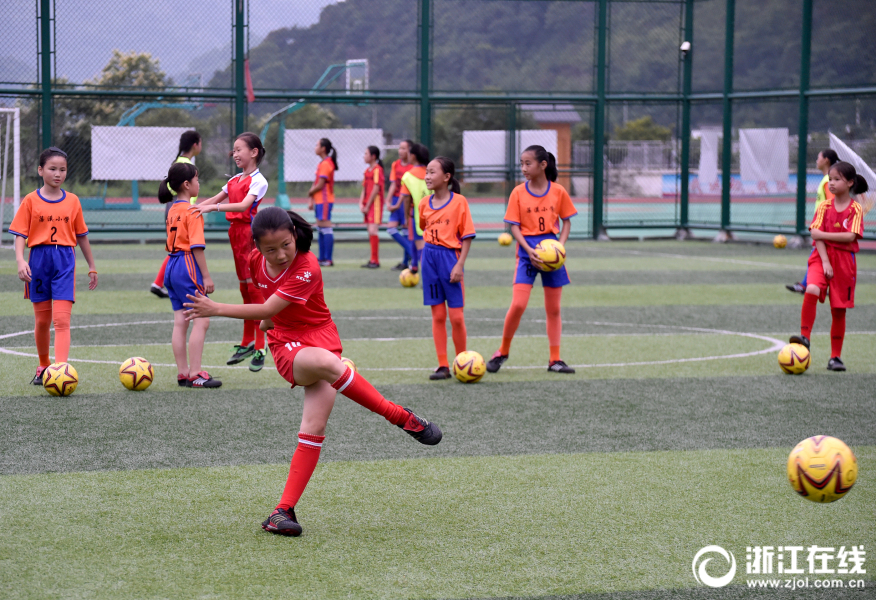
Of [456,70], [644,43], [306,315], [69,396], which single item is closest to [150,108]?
[456,70]

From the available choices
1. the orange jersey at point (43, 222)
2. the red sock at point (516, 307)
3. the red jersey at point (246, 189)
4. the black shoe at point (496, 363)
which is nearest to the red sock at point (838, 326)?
the red sock at point (516, 307)

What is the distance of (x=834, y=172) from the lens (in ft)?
26.7

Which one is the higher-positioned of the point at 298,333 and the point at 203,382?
the point at 298,333

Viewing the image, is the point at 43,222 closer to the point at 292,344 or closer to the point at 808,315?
the point at 292,344

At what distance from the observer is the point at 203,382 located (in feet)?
24.8

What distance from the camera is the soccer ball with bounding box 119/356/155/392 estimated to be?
24.0ft

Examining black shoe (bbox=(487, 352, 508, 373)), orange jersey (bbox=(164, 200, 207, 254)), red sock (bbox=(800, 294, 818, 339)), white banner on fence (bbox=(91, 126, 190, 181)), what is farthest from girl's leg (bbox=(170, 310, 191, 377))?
white banner on fence (bbox=(91, 126, 190, 181))

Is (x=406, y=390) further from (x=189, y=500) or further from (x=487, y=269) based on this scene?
(x=487, y=269)

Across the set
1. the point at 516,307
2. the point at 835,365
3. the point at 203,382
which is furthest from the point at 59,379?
the point at 835,365

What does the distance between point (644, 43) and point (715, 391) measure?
67.9ft

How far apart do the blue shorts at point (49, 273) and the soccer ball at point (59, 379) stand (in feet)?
1.88

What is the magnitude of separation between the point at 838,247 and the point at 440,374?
142 inches

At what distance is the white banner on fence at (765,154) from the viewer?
2241cm

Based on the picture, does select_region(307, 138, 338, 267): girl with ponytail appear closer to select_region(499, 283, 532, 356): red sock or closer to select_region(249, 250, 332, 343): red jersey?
select_region(499, 283, 532, 356): red sock
